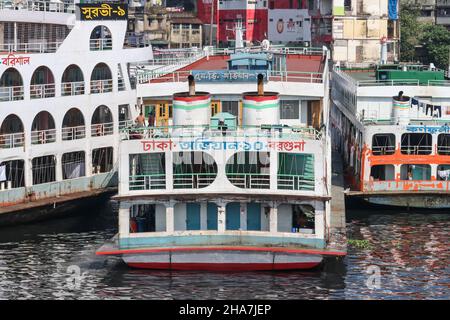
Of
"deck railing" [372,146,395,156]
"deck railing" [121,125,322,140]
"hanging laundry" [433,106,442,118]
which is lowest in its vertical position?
"deck railing" [372,146,395,156]

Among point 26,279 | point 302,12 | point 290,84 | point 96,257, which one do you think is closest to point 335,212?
point 290,84

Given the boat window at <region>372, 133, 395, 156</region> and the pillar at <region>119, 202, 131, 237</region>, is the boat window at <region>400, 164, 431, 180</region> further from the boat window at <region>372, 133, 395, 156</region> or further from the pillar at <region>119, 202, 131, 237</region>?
the pillar at <region>119, 202, 131, 237</region>

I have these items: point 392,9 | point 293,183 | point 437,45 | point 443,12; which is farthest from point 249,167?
point 443,12

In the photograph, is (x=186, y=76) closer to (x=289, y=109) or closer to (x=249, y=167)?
(x=289, y=109)

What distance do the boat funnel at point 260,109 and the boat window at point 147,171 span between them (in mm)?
3479

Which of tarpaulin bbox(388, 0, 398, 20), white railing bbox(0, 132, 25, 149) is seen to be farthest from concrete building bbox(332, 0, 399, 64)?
white railing bbox(0, 132, 25, 149)

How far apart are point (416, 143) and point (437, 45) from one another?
61.8 m

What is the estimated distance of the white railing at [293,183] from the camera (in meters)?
40.4

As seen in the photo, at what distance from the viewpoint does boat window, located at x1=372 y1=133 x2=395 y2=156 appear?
55531mm

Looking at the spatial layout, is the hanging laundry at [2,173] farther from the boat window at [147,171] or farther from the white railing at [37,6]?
the boat window at [147,171]

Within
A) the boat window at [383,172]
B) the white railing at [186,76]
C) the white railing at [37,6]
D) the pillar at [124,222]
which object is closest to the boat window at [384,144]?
the boat window at [383,172]

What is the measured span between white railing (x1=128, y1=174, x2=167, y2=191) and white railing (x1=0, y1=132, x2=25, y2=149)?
1297cm

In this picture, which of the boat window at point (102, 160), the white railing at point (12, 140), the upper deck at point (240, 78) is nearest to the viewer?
the upper deck at point (240, 78)

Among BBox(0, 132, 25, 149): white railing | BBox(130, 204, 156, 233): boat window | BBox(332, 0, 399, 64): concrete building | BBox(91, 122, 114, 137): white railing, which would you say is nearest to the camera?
BBox(130, 204, 156, 233): boat window
